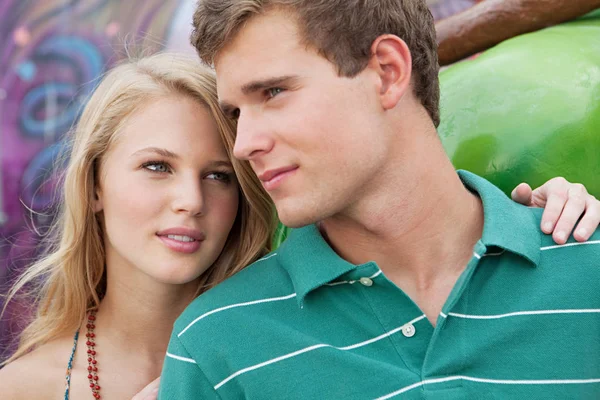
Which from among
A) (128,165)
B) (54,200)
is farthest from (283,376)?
(54,200)

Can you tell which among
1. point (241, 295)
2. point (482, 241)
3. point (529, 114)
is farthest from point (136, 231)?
point (529, 114)

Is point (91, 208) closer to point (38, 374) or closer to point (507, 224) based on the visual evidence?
point (38, 374)

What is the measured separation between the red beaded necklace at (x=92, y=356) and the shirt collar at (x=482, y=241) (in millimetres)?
706

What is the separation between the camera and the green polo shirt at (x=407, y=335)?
138cm

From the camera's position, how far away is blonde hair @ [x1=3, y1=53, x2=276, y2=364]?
1.95 m

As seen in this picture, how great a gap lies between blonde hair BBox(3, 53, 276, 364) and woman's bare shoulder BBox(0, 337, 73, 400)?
0.17ft

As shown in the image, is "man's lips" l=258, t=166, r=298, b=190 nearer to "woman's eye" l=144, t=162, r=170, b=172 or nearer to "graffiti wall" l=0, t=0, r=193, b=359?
"woman's eye" l=144, t=162, r=170, b=172

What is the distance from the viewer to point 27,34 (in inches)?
174

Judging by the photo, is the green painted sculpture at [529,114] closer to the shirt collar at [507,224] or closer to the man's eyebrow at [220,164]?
the shirt collar at [507,224]

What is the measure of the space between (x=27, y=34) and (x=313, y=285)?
11.8ft

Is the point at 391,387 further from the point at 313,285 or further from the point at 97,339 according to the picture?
the point at 97,339

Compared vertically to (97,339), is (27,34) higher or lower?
higher

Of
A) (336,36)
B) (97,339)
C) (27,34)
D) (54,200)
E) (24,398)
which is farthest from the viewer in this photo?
(27,34)

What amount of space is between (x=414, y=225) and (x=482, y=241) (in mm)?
151
